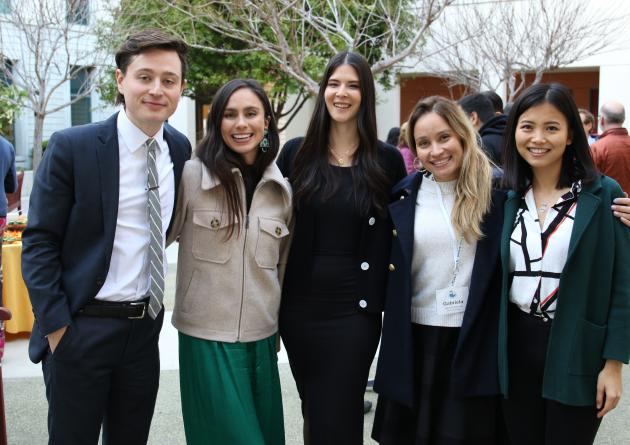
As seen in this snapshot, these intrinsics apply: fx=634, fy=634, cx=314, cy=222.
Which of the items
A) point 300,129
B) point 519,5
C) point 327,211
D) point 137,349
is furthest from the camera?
point 300,129

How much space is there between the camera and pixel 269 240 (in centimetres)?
290

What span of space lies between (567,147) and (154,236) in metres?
1.77

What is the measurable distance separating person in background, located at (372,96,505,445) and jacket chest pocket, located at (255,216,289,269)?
1.74ft

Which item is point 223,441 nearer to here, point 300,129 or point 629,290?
point 629,290

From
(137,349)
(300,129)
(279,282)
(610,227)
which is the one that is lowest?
(137,349)

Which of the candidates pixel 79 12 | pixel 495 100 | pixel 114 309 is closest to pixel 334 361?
pixel 114 309

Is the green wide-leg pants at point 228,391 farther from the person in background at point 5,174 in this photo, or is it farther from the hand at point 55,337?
the person in background at point 5,174

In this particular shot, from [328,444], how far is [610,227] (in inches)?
62.6

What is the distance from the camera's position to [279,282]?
121 inches

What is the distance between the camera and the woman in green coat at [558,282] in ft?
7.94

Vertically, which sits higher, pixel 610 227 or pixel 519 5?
pixel 519 5

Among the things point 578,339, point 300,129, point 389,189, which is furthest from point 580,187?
point 300,129

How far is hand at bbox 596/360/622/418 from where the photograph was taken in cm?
243

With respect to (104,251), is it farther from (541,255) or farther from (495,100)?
(495,100)
